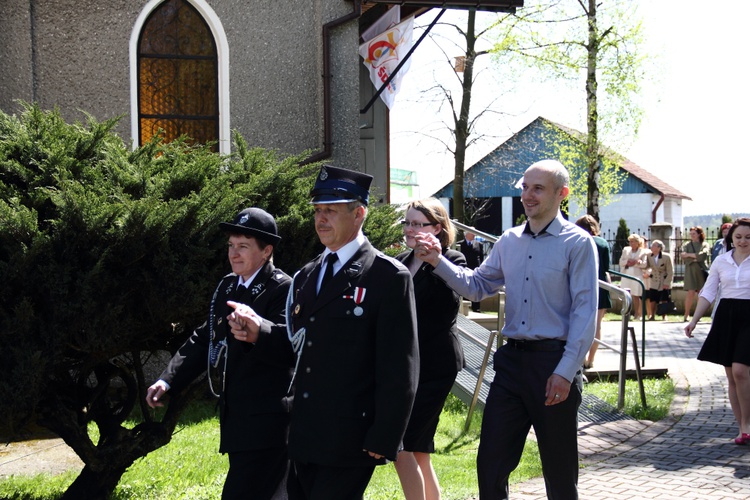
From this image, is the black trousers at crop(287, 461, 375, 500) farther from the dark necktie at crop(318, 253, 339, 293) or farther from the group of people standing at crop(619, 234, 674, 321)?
the group of people standing at crop(619, 234, 674, 321)

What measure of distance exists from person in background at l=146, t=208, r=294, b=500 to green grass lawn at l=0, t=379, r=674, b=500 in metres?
1.94

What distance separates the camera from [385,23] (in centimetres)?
1213

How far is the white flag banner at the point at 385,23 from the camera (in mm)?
12055

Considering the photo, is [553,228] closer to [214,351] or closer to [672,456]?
[214,351]

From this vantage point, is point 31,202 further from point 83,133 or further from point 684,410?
point 684,410

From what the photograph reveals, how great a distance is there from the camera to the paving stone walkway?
21.5 ft

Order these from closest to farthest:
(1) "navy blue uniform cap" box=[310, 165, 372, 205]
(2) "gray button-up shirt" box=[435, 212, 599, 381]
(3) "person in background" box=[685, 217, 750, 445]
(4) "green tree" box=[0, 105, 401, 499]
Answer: (1) "navy blue uniform cap" box=[310, 165, 372, 205], (2) "gray button-up shirt" box=[435, 212, 599, 381], (4) "green tree" box=[0, 105, 401, 499], (3) "person in background" box=[685, 217, 750, 445]

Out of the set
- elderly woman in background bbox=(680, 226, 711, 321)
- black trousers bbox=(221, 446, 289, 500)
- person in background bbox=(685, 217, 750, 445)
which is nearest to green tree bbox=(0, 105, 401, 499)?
black trousers bbox=(221, 446, 289, 500)

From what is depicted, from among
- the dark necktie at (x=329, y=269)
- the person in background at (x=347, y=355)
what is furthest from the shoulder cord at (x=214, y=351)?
the dark necktie at (x=329, y=269)

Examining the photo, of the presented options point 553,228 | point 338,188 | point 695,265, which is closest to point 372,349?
point 338,188

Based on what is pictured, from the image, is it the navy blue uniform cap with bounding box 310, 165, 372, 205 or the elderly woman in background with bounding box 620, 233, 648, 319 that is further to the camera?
the elderly woman in background with bounding box 620, 233, 648, 319

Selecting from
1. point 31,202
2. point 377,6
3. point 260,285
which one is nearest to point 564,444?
point 260,285

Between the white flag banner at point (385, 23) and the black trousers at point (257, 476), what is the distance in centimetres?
Answer: 853

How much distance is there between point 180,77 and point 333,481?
8.40 meters
